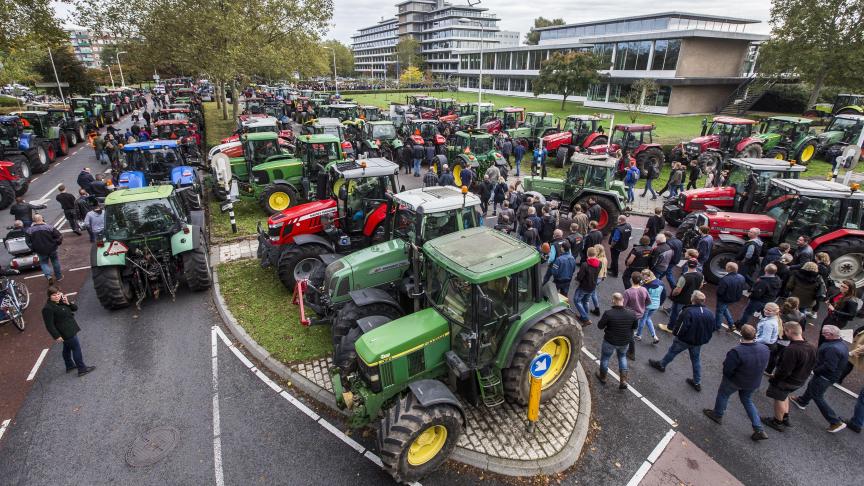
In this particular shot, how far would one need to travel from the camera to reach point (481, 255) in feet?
16.6

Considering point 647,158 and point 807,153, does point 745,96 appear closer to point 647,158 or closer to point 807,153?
point 807,153

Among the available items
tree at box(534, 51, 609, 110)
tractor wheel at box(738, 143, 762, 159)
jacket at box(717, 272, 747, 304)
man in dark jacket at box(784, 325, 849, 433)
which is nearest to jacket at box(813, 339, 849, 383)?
man in dark jacket at box(784, 325, 849, 433)

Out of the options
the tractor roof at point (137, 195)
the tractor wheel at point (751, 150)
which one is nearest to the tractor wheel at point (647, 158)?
the tractor wheel at point (751, 150)

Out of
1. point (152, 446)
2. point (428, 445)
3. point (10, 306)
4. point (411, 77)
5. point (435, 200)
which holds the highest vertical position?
point (411, 77)

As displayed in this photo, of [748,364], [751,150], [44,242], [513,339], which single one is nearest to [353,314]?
[513,339]

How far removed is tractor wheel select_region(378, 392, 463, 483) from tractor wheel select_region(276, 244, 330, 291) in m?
4.64

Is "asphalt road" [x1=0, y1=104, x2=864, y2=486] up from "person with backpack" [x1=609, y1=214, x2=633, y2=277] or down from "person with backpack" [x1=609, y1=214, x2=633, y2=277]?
down

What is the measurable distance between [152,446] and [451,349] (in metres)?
4.14

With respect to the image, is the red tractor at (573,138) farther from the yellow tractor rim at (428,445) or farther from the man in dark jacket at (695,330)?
the yellow tractor rim at (428,445)

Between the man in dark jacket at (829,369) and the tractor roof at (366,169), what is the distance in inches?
299

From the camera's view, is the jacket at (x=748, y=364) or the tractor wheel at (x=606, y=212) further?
the tractor wheel at (x=606, y=212)

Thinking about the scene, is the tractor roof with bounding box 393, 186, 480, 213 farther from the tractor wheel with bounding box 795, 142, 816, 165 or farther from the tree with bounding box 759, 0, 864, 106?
the tree with bounding box 759, 0, 864, 106

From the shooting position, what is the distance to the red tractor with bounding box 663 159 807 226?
34.9 ft

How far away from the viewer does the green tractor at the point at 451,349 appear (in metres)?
4.58
